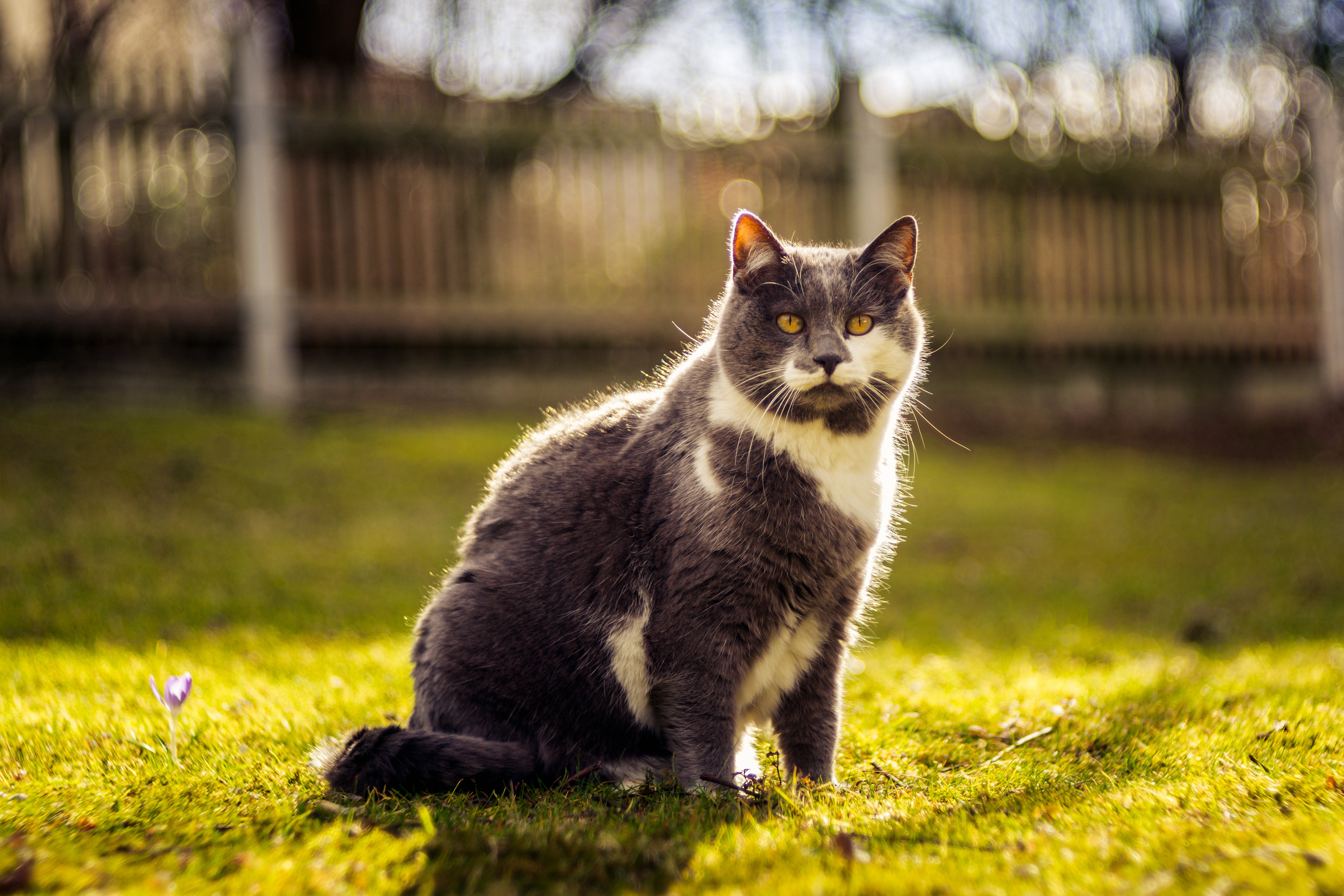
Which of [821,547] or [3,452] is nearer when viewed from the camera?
[821,547]

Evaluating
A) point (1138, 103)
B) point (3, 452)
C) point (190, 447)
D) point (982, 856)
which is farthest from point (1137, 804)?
point (1138, 103)

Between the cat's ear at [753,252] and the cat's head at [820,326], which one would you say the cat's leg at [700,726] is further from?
the cat's ear at [753,252]

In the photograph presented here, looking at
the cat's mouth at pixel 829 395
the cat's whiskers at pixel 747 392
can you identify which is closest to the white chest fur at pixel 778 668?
the cat's whiskers at pixel 747 392

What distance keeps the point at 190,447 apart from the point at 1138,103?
10426 millimetres

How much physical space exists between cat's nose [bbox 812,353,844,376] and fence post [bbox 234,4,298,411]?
5256 millimetres

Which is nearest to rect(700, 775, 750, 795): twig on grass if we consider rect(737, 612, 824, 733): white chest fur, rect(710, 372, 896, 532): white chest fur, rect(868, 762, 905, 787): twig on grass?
rect(737, 612, 824, 733): white chest fur

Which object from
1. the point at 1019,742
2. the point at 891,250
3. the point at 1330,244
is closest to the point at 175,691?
the point at 891,250

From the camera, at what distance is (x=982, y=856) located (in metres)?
1.73

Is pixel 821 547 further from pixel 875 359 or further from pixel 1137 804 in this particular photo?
pixel 1137 804

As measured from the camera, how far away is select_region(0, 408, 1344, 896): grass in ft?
5.52

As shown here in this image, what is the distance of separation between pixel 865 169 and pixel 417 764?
7.01m

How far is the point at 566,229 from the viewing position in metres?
7.12

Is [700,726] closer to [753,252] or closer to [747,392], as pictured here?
[747,392]

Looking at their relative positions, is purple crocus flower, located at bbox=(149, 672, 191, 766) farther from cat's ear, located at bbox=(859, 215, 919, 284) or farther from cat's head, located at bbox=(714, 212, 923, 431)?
cat's ear, located at bbox=(859, 215, 919, 284)
